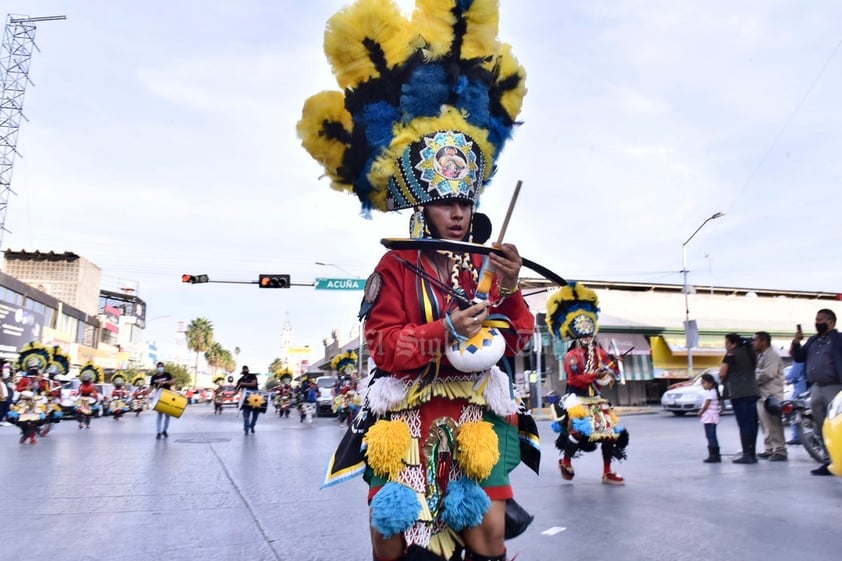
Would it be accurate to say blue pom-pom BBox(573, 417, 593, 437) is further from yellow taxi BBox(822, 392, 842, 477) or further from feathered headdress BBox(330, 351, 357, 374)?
feathered headdress BBox(330, 351, 357, 374)

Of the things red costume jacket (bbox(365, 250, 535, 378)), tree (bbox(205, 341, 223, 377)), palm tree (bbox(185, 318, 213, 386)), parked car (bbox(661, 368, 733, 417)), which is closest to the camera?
red costume jacket (bbox(365, 250, 535, 378))

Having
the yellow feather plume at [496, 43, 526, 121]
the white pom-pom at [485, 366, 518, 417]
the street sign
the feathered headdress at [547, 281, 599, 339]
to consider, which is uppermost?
the street sign

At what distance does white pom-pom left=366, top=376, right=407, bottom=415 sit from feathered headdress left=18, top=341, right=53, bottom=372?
1600cm

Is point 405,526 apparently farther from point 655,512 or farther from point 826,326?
point 826,326

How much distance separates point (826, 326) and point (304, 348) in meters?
103

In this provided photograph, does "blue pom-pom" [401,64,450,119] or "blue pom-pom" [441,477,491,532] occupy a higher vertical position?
"blue pom-pom" [401,64,450,119]

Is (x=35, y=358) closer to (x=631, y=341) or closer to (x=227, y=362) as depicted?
(x=631, y=341)

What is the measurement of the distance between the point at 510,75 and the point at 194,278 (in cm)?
2084

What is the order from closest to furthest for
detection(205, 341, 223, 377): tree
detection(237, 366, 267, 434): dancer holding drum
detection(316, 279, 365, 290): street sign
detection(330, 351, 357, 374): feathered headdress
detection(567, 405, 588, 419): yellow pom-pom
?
detection(567, 405, 588, 419): yellow pom-pom
detection(237, 366, 267, 434): dancer holding drum
detection(330, 351, 357, 374): feathered headdress
detection(316, 279, 365, 290): street sign
detection(205, 341, 223, 377): tree

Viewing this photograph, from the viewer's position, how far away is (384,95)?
268 centimetres

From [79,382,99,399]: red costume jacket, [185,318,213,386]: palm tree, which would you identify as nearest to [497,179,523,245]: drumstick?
[79,382,99,399]: red costume jacket

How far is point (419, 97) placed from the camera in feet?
8.50

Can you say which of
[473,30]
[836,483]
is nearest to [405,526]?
[473,30]

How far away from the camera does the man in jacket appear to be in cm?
884
